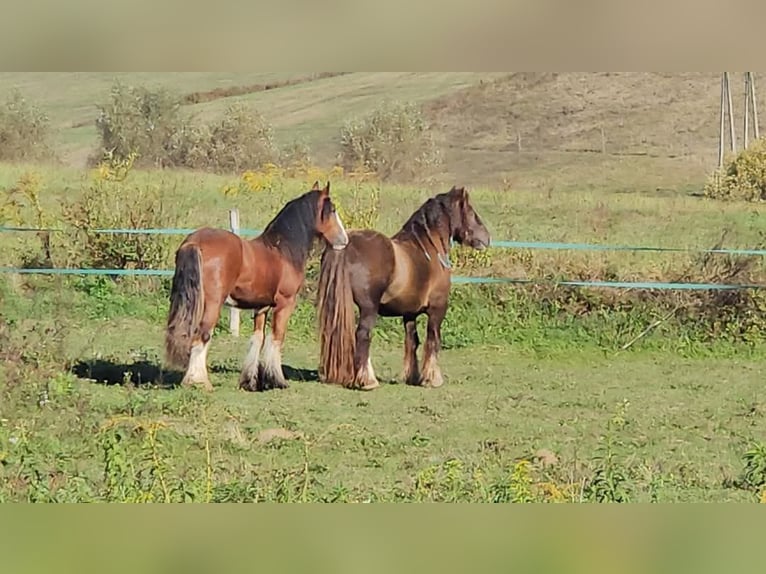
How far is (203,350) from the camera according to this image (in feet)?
19.7

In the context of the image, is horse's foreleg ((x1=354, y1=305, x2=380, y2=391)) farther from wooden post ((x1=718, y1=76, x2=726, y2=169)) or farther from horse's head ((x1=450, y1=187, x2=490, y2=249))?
wooden post ((x1=718, y1=76, x2=726, y2=169))

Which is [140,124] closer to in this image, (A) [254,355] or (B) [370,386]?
(A) [254,355]

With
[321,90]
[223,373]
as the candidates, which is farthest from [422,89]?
[223,373]

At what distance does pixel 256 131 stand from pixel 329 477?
4.23 ft

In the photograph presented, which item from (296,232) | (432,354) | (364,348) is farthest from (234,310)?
(432,354)

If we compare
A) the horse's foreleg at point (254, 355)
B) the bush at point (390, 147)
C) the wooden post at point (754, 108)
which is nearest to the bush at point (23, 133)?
the horse's foreleg at point (254, 355)

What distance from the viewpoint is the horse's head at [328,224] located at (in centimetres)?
604

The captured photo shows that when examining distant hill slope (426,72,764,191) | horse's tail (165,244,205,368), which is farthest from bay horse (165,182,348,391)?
distant hill slope (426,72,764,191)

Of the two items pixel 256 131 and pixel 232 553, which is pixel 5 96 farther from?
pixel 232 553

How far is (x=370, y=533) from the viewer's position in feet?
18.7

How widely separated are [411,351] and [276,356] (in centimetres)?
49

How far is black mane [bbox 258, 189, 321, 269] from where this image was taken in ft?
19.7

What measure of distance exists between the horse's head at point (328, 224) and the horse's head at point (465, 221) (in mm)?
409

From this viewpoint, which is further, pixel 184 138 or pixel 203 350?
pixel 184 138
